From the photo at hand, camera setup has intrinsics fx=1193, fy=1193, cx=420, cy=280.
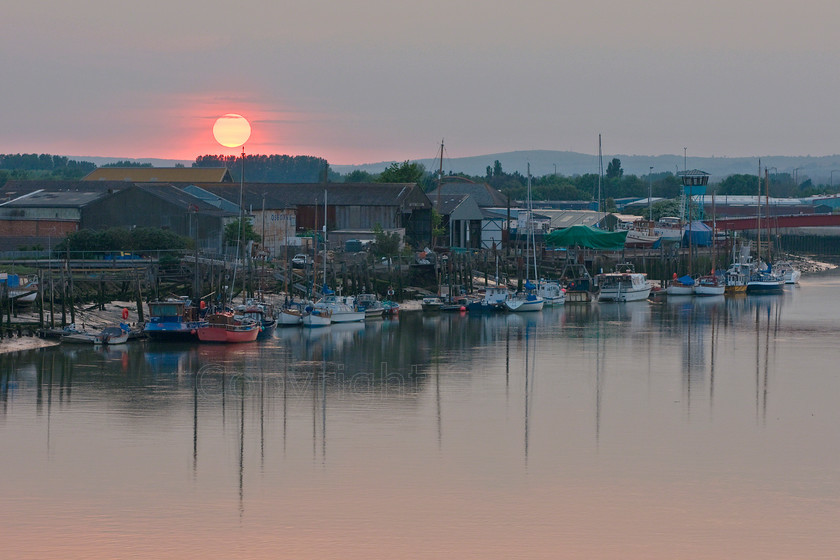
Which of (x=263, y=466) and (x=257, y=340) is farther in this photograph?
(x=257, y=340)

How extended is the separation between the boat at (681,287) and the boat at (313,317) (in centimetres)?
4111

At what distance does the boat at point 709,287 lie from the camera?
327ft

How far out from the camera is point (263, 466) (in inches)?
1371

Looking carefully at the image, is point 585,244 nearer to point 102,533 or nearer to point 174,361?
point 174,361

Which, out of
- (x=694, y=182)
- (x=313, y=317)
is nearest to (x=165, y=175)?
(x=694, y=182)

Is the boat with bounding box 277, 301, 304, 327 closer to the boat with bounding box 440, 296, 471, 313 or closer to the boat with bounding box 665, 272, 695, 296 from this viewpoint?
the boat with bounding box 440, 296, 471, 313

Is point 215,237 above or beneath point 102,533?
above

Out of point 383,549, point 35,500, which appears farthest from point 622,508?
point 35,500

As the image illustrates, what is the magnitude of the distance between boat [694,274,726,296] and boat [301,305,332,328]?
42.6 metres

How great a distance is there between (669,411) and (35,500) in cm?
2347

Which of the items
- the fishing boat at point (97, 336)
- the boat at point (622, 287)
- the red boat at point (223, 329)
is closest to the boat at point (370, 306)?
the red boat at point (223, 329)

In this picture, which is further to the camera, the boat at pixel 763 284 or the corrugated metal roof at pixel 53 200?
the boat at pixel 763 284

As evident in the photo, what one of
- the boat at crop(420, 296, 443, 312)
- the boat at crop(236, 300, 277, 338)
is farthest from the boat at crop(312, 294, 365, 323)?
the boat at crop(420, 296, 443, 312)

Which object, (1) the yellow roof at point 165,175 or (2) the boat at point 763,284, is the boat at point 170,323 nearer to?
(2) the boat at point 763,284
